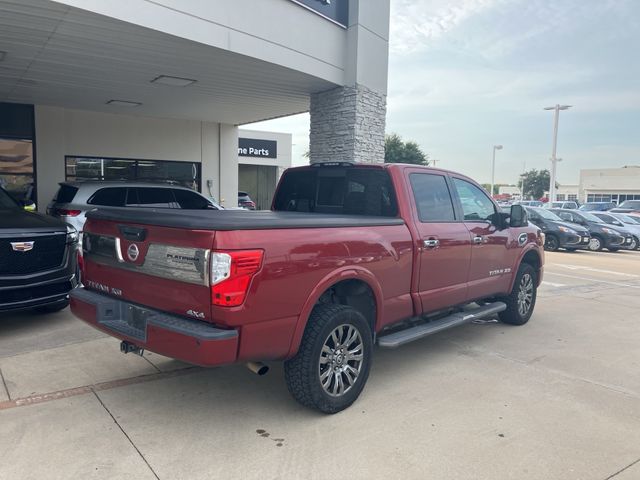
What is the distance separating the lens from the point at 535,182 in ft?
284

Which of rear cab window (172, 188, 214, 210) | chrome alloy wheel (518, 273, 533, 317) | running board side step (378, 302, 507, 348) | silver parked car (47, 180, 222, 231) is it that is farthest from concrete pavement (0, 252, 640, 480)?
rear cab window (172, 188, 214, 210)

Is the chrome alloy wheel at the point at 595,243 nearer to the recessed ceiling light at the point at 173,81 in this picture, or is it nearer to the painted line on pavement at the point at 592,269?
the painted line on pavement at the point at 592,269

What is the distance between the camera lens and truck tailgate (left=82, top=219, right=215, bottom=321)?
321cm

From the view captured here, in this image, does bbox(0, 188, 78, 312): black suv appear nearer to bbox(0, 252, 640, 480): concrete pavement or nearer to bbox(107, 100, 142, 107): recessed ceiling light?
bbox(0, 252, 640, 480): concrete pavement

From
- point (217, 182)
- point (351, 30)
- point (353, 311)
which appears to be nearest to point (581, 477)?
point (353, 311)

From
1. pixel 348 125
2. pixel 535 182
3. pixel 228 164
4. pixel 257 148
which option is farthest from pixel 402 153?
pixel 535 182

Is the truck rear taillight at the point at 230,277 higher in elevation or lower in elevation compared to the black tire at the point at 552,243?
higher

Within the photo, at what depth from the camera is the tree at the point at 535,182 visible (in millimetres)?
85875

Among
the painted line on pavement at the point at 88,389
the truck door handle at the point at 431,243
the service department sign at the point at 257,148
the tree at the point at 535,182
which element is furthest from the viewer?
the tree at the point at 535,182

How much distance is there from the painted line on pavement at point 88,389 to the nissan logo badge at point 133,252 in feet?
4.42

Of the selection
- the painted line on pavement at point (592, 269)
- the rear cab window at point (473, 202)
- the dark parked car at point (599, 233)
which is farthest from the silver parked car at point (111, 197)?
the dark parked car at point (599, 233)

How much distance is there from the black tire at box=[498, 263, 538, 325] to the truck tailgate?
460cm

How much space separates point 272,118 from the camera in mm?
14781

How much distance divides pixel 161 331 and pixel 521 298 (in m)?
5.03
